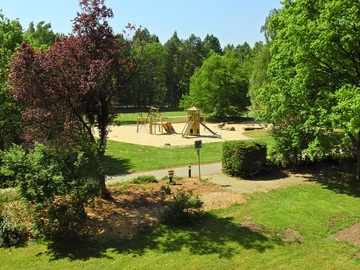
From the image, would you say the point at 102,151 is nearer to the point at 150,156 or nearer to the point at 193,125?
the point at 150,156

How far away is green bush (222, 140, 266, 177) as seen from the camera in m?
17.5

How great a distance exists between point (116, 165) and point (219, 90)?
31240mm

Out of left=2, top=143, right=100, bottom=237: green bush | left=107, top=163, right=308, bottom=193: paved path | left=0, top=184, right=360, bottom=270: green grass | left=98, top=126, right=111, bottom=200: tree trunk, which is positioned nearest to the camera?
left=0, top=184, right=360, bottom=270: green grass

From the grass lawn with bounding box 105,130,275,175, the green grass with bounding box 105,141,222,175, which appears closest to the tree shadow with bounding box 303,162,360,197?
the grass lawn with bounding box 105,130,275,175

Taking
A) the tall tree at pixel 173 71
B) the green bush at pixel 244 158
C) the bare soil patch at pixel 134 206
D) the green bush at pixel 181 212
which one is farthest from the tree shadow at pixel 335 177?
the tall tree at pixel 173 71

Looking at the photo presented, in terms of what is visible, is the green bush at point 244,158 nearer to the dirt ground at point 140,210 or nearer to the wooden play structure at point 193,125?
the dirt ground at point 140,210

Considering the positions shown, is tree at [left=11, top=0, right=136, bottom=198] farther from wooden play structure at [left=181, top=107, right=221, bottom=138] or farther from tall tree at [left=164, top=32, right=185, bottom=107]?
tall tree at [left=164, top=32, right=185, bottom=107]

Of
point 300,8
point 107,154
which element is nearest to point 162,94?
point 107,154

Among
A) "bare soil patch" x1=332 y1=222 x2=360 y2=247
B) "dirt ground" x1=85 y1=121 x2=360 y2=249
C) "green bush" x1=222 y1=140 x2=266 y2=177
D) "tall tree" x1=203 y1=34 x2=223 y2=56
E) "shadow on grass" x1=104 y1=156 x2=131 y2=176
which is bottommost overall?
"bare soil patch" x1=332 y1=222 x2=360 y2=247

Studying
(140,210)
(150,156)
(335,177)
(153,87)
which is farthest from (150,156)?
(153,87)

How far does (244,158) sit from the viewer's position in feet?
57.2

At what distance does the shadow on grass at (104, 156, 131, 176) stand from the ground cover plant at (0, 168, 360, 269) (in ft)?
22.2

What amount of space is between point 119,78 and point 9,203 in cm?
616

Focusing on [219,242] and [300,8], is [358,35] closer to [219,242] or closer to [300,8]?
[300,8]
